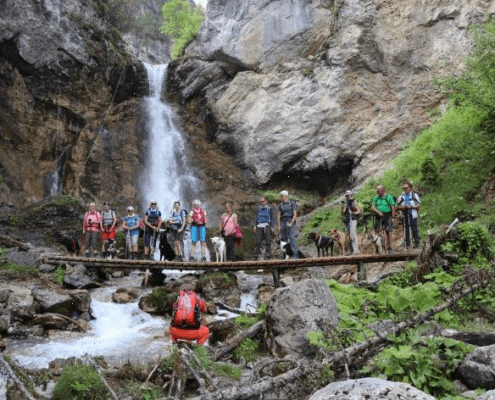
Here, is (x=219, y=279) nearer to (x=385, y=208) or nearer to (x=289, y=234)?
(x=289, y=234)

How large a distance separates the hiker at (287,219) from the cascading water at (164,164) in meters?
12.3

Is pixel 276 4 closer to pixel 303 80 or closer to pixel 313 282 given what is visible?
pixel 303 80

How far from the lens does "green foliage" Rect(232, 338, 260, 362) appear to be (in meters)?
6.92

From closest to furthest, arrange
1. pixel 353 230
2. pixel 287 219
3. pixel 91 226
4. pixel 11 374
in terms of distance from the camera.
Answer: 1. pixel 11 374
2. pixel 287 219
3. pixel 353 230
4. pixel 91 226

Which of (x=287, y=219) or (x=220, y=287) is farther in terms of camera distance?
(x=287, y=219)

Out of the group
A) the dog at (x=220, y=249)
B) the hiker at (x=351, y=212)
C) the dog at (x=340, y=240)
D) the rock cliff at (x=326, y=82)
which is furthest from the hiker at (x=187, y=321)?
the rock cliff at (x=326, y=82)

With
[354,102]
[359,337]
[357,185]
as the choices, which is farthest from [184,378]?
[354,102]

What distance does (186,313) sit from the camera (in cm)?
725

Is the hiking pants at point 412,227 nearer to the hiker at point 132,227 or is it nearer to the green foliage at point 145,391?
the hiker at point 132,227

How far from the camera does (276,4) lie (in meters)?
29.0

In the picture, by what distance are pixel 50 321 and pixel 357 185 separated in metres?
17.9

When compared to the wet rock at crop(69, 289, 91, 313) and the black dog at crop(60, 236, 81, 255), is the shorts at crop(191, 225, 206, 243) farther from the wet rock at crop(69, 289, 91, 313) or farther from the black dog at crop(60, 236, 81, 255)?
the black dog at crop(60, 236, 81, 255)

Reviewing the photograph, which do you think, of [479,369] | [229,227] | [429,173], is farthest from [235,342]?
[429,173]

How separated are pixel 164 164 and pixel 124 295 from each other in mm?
16263
